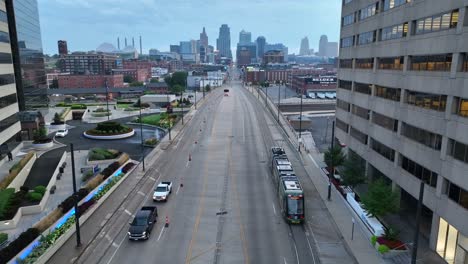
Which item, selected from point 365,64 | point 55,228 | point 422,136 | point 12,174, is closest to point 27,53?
point 12,174

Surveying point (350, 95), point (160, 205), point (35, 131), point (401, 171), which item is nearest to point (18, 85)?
point (35, 131)

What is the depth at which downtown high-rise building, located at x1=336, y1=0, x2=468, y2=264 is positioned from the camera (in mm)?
25000

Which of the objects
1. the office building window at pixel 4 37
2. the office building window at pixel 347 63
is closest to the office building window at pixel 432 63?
the office building window at pixel 347 63

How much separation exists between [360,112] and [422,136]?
619 inches

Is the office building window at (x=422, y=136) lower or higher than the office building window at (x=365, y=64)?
lower

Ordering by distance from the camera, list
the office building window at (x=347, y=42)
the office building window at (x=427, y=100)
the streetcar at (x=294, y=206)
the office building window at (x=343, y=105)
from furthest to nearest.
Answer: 1. the office building window at (x=343, y=105)
2. the office building window at (x=347, y=42)
3. the streetcar at (x=294, y=206)
4. the office building window at (x=427, y=100)

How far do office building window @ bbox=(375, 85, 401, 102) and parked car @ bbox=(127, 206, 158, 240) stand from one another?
91.0ft

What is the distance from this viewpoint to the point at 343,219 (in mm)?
33156

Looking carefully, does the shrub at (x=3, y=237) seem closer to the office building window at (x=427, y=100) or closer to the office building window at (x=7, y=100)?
the office building window at (x=7, y=100)

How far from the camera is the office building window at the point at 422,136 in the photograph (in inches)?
1097

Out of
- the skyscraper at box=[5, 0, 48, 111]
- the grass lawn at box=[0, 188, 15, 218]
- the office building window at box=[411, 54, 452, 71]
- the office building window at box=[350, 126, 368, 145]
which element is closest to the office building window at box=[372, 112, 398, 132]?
the office building window at box=[350, 126, 368, 145]

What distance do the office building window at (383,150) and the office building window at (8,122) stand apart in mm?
47027

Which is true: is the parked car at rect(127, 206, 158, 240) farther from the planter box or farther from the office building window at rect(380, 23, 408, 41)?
the office building window at rect(380, 23, 408, 41)

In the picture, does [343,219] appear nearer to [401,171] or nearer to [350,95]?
[401,171]
